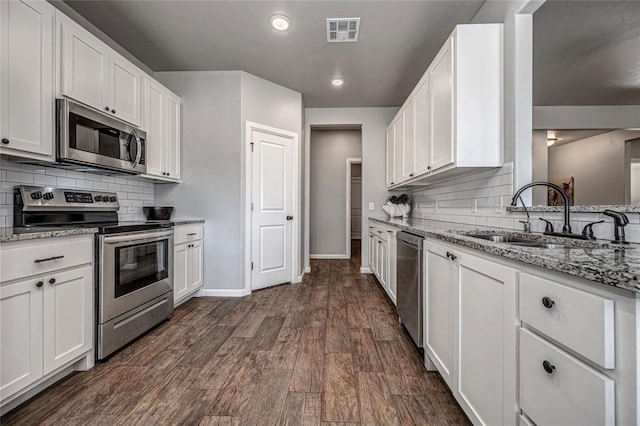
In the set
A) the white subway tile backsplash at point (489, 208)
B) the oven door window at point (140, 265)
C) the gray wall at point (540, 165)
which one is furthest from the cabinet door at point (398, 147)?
the oven door window at point (140, 265)

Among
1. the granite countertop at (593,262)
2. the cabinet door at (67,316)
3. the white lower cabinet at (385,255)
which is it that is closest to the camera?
the granite countertop at (593,262)

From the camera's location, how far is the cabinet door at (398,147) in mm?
3576

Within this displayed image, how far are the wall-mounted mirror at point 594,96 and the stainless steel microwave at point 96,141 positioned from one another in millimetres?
3181

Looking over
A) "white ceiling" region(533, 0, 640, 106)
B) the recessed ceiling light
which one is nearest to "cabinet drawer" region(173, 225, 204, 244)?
the recessed ceiling light

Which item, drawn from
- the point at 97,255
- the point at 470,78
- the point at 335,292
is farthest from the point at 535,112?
the point at 97,255

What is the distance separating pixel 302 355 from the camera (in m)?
2.02

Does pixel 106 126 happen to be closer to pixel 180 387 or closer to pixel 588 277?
pixel 180 387

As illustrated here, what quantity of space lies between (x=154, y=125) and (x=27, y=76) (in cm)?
128

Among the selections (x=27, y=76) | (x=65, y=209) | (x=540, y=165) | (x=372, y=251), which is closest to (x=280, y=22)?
(x=27, y=76)

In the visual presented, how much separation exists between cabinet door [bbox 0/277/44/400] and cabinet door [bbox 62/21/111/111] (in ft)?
4.20

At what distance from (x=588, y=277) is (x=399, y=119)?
3.33 m

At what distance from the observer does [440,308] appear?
1642 millimetres

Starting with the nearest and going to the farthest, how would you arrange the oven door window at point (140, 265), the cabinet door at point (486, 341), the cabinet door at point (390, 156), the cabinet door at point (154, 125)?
the cabinet door at point (486, 341) < the oven door window at point (140, 265) < the cabinet door at point (154, 125) < the cabinet door at point (390, 156)

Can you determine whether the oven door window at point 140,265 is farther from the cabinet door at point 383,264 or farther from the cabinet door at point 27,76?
the cabinet door at point 383,264
